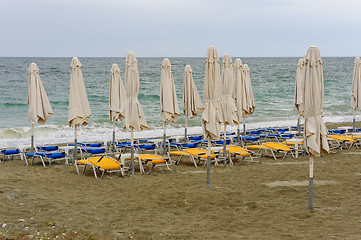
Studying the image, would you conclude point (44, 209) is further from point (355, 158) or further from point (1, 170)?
point (355, 158)

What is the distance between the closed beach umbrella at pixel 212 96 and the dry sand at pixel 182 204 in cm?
114

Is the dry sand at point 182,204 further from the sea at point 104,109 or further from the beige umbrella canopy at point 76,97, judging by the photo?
the sea at point 104,109

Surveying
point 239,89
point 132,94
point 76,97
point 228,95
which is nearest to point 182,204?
point 132,94

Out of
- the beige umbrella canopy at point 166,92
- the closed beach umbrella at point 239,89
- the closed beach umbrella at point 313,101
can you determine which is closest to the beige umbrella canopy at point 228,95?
the beige umbrella canopy at point 166,92

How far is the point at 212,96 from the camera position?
7926mm

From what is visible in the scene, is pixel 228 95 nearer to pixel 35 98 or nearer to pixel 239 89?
pixel 239 89

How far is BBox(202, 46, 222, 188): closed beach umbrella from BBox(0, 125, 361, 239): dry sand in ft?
3.75

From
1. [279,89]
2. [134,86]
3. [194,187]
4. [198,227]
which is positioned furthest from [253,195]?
[279,89]

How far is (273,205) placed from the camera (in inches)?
272

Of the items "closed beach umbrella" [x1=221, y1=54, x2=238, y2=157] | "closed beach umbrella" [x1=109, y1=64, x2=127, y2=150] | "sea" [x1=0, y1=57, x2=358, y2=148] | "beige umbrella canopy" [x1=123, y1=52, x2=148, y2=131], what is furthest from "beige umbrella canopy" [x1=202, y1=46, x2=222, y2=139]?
"sea" [x1=0, y1=57, x2=358, y2=148]

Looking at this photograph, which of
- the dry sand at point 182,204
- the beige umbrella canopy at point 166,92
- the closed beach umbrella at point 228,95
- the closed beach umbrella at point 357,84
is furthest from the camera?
the closed beach umbrella at point 357,84

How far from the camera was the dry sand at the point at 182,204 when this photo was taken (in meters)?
5.61

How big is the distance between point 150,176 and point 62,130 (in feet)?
44.9

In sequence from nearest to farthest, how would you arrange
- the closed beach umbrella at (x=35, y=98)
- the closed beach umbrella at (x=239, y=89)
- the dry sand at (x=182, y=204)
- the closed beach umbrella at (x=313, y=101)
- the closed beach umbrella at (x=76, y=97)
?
the dry sand at (x=182, y=204)
the closed beach umbrella at (x=313, y=101)
the closed beach umbrella at (x=76, y=97)
the closed beach umbrella at (x=35, y=98)
the closed beach umbrella at (x=239, y=89)
